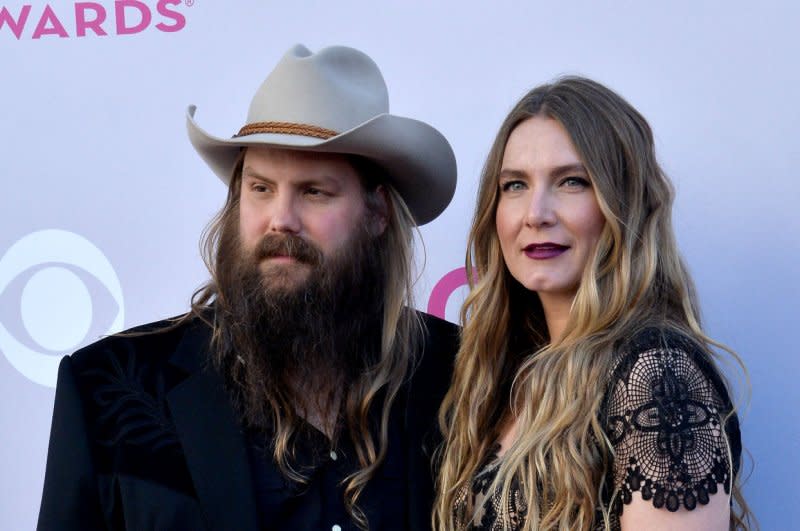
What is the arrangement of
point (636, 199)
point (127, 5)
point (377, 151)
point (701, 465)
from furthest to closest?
point (127, 5), point (377, 151), point (636, 199), point (701, 465)

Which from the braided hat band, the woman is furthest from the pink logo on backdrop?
the woman

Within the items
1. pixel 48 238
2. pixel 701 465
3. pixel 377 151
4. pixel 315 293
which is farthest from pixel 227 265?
pixel 701 465

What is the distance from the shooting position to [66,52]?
3.24 metres

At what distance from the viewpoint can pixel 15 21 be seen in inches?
128

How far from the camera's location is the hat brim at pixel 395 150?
98.6 inches

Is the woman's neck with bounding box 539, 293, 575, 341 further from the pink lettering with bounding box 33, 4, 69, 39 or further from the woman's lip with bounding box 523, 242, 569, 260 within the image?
the pink lettering with bounding box 33, 4, 69, 39

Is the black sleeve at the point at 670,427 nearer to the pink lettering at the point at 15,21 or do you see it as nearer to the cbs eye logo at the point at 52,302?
the cbs eye logo at the point at 52,302

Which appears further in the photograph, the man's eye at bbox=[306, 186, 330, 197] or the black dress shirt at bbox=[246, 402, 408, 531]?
the man's eye at bbox=[306, 186, 330, 197]

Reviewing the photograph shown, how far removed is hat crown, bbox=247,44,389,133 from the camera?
258cm

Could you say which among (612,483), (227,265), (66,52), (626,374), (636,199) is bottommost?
(612,483)

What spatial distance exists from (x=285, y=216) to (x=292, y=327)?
1.01 feet

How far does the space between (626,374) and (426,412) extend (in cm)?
71

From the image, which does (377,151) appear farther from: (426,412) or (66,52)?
(66,52)

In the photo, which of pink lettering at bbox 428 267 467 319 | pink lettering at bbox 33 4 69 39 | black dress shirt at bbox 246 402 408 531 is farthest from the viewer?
pink lettering at bbox 33 4 69 39
